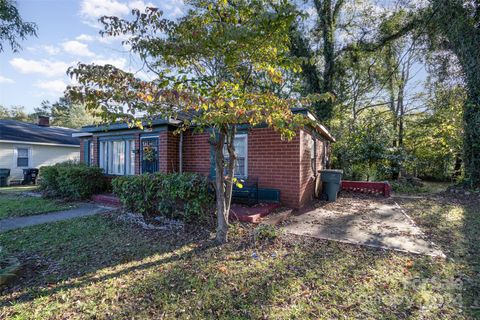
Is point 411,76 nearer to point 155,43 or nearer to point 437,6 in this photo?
point 437,6

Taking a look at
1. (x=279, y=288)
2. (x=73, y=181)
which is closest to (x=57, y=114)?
(x=73, y=181)

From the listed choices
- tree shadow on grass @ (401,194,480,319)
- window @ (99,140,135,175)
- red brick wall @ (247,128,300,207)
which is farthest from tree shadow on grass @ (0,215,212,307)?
window @ (99,140,135,175)

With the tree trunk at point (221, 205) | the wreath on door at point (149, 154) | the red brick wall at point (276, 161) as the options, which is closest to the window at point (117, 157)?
the wreath on door at point (149, 154)

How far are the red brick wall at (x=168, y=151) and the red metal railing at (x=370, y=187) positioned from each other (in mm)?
7465

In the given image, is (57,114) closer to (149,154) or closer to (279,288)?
(149,154)

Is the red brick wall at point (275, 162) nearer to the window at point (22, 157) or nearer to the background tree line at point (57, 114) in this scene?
the window at point (22, 157)

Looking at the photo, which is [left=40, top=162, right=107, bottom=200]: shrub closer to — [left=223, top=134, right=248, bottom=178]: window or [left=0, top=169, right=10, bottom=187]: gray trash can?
[left=223, top=134, right=248, bottom=178]: window

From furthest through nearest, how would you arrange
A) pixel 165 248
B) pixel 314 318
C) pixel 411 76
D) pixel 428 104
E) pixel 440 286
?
1. pixel 411 76
2. pixel 428 104
3. pixel 165 248
4. pixel 440 286
5. pixel 314 318

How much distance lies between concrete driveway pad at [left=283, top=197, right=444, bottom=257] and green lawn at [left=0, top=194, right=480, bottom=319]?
35 cm

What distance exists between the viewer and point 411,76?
57.5 feet

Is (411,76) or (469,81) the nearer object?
(469,81)

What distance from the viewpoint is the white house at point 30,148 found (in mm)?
14531

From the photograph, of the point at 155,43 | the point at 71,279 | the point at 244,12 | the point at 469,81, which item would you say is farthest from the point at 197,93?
the point at 469,81

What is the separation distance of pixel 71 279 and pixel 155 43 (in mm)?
3472
